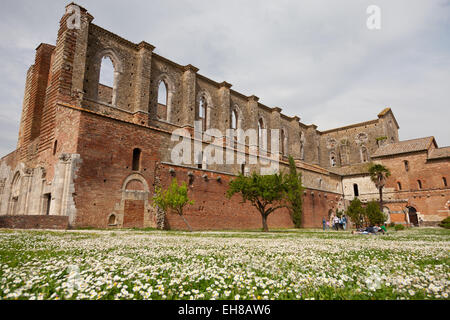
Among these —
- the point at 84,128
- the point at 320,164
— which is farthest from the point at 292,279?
the point at 320,164

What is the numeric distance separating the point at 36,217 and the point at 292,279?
15.8 metres

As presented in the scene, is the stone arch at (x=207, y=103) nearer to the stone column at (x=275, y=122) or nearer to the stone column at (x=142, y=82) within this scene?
the stone column at (x=142, y=82)

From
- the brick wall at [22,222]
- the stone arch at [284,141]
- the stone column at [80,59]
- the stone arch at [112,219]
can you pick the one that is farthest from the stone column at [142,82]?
the stone arch at [284,141]

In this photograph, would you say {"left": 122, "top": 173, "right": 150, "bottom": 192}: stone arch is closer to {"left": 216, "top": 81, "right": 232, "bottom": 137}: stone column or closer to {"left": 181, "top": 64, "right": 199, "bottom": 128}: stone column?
{"left": 181, "top": 64, "right": 199, "bottom": 128}: stone column

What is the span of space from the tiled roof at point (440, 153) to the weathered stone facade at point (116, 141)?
0.64 metres

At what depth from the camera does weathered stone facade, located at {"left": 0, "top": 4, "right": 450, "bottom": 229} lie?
1839cm

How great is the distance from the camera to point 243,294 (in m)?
2.92

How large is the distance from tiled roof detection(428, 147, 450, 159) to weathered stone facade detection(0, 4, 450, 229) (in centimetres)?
64

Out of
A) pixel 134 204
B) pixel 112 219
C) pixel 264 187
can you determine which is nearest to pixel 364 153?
pixel 264 187

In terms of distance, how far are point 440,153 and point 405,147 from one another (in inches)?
180

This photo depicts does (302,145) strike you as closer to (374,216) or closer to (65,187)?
(374,216)

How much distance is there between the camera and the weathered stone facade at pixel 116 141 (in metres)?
18.4

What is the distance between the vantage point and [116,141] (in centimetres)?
1991
